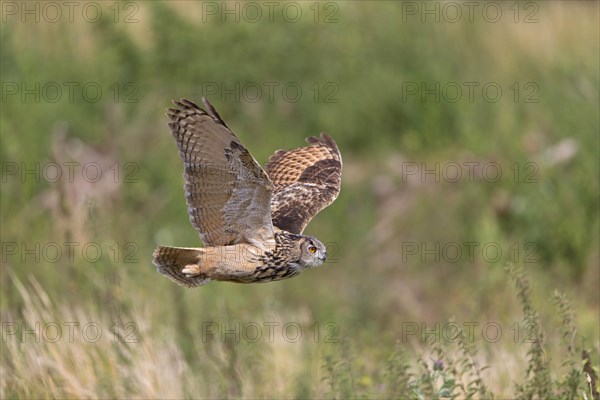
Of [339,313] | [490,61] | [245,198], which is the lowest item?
[339,313]

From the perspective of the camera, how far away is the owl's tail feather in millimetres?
6648

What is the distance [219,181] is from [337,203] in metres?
7.05

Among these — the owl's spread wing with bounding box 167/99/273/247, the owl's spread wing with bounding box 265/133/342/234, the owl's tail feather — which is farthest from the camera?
the owl's spread wing with bounding box 265/133/342/234

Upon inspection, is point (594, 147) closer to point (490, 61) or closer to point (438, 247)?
point (438, 247)

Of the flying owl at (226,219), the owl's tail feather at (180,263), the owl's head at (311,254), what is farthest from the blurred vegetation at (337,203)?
the owl's tail feather at (180,263)

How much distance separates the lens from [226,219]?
663 cm

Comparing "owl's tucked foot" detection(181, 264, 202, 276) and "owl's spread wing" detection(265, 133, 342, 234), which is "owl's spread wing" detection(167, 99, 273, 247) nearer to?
"owl's tucked foot" detection(181, 264, 202, 276)

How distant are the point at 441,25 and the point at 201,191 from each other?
1128 centimetres

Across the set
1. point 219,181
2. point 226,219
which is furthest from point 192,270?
point 219,181

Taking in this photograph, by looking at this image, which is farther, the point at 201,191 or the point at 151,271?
the point at 151,271

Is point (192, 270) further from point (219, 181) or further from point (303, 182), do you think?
point (303, 182)

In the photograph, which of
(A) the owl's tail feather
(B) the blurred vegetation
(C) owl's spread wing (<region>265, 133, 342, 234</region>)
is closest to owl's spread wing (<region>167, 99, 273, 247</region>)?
(A) the owl's tail feather

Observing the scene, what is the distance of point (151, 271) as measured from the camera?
983 centimetres

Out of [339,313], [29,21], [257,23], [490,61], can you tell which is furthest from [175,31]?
[339,313]
